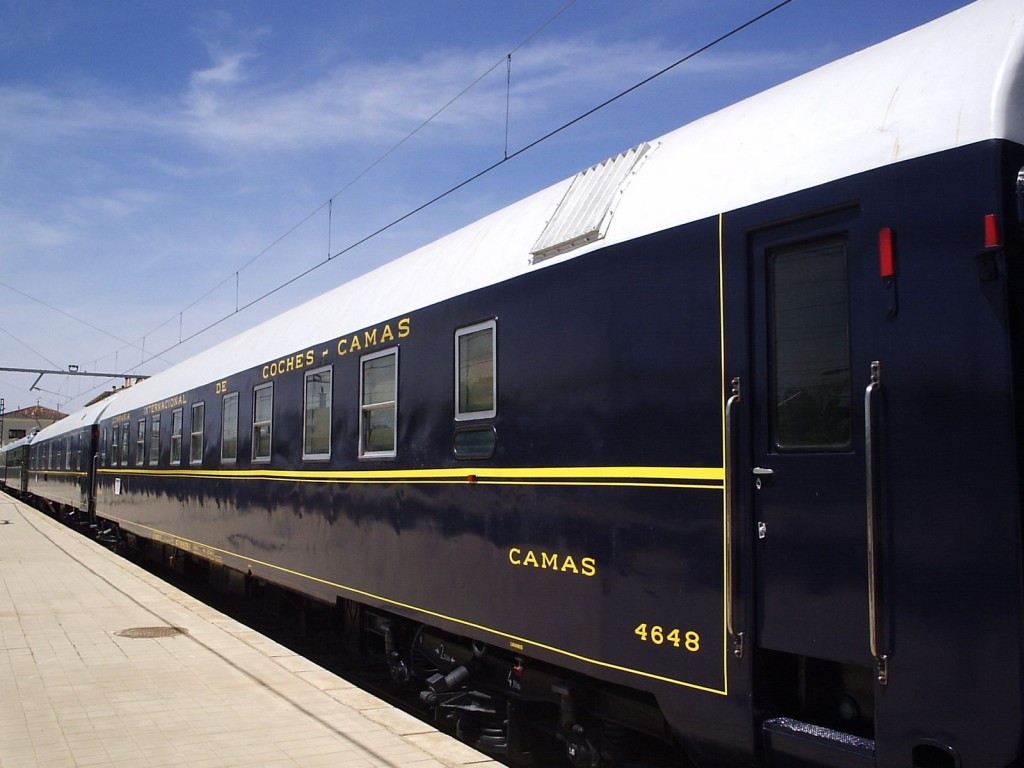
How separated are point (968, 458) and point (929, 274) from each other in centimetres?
64

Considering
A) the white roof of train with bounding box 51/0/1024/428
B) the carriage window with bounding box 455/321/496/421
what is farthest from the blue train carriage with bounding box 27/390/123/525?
the white roof of train with bounding box 51/0/1024/428

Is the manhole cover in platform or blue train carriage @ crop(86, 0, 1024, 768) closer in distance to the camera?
blue train carriage @ crop(86, 0, 1024, 768)

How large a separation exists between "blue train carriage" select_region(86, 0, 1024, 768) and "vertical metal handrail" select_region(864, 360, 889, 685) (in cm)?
1

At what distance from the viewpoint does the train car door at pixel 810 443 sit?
3430 mm

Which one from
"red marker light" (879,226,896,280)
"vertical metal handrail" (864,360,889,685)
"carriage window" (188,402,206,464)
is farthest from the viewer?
"carriage window" (188,402,206,464)

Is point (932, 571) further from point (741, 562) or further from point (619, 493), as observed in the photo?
point (619, 493)

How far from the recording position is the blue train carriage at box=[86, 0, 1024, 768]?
3.13m

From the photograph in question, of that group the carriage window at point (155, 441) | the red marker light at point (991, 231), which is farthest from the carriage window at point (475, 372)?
the carriage window at point (155, 441)

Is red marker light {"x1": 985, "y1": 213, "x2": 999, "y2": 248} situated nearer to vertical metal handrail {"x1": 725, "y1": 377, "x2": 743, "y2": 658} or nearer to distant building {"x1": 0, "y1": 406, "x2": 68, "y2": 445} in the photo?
vertical metal handrail {"x1": 725, "y1": 377, "x2": 743, "y2": 658}

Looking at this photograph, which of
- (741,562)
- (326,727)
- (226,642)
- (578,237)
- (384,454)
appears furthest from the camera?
(226,642)

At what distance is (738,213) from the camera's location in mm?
4027

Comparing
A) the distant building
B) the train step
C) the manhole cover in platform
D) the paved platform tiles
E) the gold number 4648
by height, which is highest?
the distant building

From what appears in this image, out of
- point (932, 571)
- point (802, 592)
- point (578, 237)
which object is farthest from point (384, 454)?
point (932, 571)

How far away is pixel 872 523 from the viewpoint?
328 centimetres
